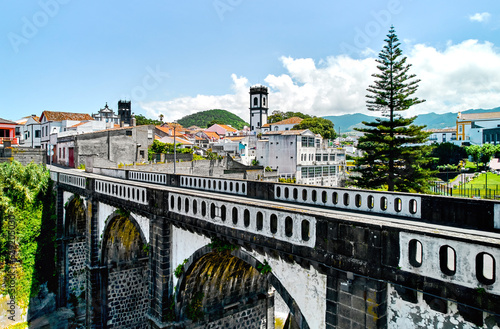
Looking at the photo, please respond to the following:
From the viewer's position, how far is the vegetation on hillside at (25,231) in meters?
Result: 20.4

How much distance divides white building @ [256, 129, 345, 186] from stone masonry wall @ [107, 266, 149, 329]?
95.0ft

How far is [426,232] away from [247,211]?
395 cm

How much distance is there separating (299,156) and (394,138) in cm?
2154

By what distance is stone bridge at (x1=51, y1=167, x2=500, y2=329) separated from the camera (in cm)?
486

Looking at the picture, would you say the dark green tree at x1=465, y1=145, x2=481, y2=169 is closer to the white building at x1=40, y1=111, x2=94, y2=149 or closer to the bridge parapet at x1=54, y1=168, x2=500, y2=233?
the bridge parapet at x1=54, y1=168, x2=500, y2=233

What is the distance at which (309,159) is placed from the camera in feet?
151

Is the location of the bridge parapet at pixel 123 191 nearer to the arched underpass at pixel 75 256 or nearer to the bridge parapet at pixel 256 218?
the bridge parapet at pixel 256 218

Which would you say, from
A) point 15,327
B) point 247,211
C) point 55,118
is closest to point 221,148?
point 55,118

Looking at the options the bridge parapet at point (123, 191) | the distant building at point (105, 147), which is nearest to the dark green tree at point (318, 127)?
the distant building at point (105, 147)

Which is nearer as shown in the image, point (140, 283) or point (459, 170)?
point (140, 283)

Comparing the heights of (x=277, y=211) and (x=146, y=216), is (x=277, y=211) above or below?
above

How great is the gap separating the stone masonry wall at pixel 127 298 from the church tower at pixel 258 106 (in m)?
71.6

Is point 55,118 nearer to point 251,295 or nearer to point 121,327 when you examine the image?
point 121,327

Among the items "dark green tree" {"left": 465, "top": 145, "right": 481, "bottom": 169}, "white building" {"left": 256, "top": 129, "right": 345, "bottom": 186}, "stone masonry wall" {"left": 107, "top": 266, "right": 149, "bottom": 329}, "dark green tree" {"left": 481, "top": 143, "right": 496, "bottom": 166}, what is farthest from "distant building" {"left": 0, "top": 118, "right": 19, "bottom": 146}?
"dark green tree" {"left": 481, "top": 143, "right": 496, "bottom": 166}
